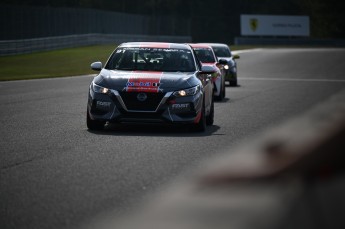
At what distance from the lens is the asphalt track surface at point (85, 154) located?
649 cm

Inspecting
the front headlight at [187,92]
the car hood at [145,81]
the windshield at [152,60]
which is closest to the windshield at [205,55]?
the windshield at [152,60]

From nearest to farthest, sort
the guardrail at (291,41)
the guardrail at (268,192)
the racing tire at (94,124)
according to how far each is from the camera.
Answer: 1. the guardrail at (268,192)
2. the racing tire at (94,124)
3. the guardrail at (291,41)

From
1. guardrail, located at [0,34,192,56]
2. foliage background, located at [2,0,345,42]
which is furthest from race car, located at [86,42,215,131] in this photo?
foliage background, located at [2,0,345,42]

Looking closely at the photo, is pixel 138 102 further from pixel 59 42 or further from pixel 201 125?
pixel 59 42

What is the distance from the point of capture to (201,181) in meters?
2.06

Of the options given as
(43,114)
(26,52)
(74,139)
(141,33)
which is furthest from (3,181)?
(141,33)

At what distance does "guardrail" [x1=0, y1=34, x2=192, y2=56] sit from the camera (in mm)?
53125

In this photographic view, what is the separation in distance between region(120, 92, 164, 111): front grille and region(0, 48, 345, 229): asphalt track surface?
0.39 meters

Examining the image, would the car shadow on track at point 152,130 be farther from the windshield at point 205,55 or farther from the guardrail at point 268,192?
the guardrail at point 268,192

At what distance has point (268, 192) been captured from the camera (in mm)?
2000

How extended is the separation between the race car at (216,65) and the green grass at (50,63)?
36.6ft

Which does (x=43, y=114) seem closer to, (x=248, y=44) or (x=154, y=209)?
(x=154, y=209)

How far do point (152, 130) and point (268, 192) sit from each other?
40.2 ft

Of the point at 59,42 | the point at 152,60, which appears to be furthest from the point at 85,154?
the point at 59,42
